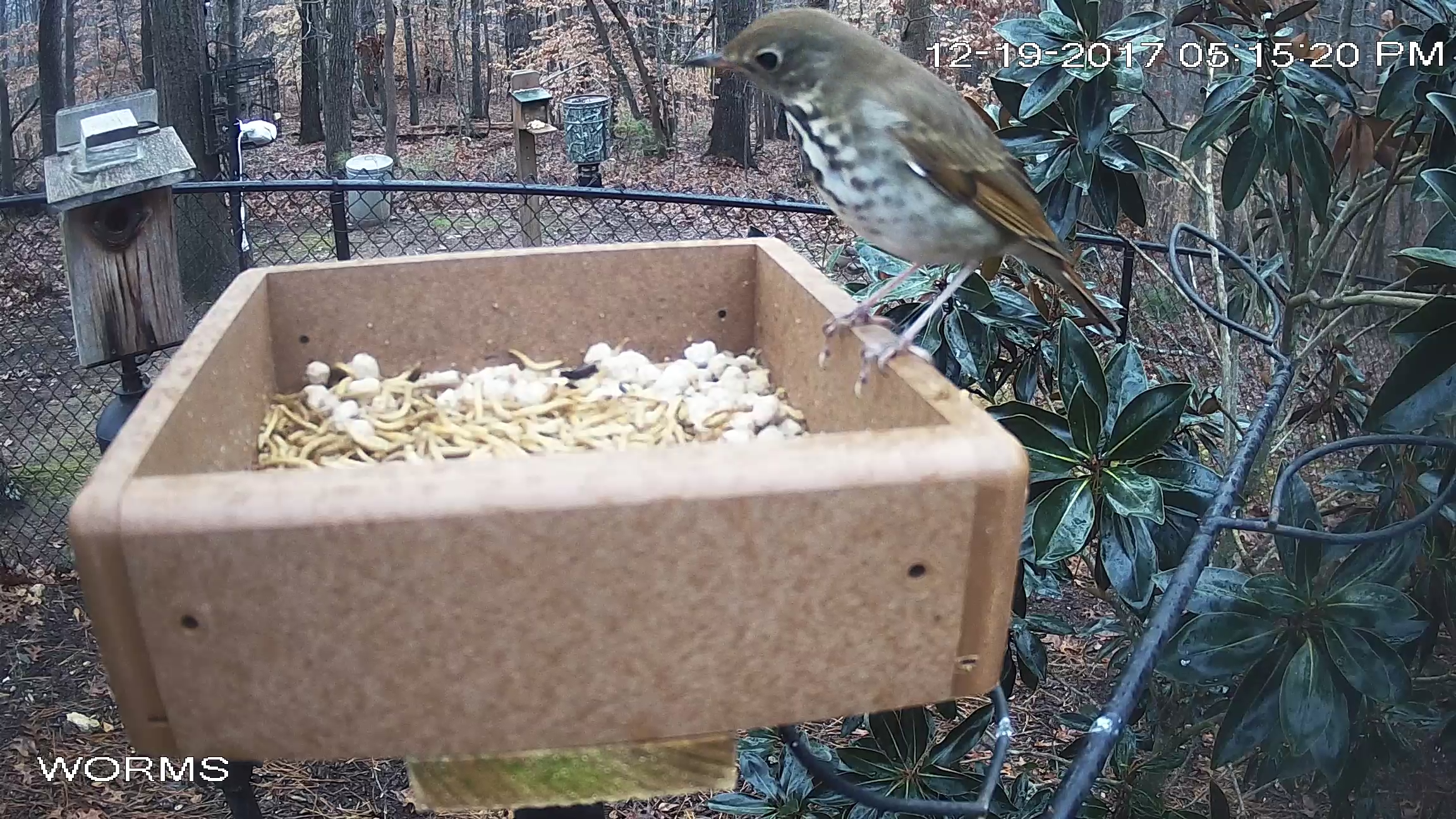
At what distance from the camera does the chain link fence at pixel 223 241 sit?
4055mm

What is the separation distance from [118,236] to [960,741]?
196 cm

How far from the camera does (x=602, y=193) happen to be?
397 centimetres

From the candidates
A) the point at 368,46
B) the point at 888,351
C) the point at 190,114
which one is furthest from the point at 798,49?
the point at 368,46

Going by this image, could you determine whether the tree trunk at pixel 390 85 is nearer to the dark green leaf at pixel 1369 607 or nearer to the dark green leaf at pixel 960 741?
the dark green leaf at pixel 960 741

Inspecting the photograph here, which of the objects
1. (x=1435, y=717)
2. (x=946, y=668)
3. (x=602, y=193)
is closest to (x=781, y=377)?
(x=946, y=668)

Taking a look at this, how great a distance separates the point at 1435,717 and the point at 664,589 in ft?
5.39

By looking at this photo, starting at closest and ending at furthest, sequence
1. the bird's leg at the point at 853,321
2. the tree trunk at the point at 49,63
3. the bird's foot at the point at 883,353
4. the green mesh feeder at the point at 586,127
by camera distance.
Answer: the bird's foot at the point at 883,353 < the bird's leg at the point at 853,321 < the tree trunk at the point at 49,63 < the green mesh feeder at the point at 586,127

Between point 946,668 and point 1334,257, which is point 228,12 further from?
point 946,668

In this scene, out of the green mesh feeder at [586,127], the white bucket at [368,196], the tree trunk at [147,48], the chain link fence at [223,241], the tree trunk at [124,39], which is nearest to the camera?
the chain link fence at [223,241]

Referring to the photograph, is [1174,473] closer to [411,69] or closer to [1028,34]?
[1028,34]

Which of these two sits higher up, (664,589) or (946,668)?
(664,589)

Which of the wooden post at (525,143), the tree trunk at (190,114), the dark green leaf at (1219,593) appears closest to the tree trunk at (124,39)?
the tree trunk at (190,114)

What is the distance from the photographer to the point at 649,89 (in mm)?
12742

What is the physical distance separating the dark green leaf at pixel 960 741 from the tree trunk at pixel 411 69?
15.5 m
